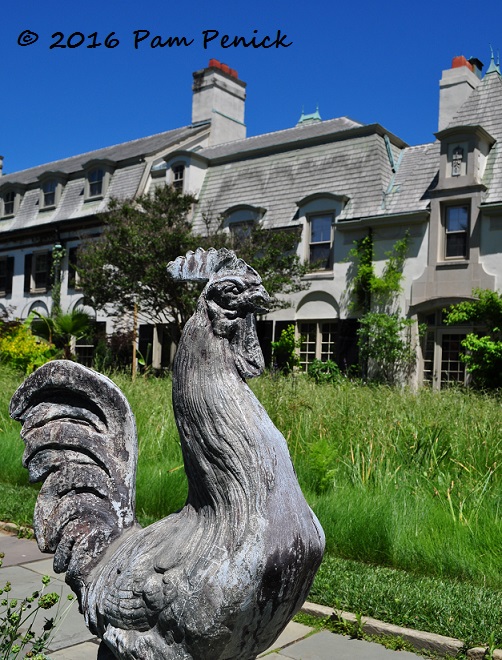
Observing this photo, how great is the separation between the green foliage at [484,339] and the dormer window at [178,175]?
11.6m

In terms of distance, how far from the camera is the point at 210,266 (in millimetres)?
2668

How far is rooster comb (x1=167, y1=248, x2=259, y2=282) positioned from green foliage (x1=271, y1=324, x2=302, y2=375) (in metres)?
17.7

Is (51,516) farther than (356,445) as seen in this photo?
No

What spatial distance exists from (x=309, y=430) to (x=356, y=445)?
84cm

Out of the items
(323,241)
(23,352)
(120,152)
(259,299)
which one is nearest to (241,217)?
(323,241)

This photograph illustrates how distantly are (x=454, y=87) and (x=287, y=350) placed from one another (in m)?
9.79

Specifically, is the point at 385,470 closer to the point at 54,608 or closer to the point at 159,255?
the point at 54,608

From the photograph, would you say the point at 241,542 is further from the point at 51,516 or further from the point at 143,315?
the point at 143,315

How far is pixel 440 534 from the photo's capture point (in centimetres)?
564

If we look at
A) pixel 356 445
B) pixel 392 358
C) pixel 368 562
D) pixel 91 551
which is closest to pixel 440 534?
pixel 368 562

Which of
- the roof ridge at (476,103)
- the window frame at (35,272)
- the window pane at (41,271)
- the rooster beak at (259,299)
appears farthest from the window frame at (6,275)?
the rooster beak at (259,299)

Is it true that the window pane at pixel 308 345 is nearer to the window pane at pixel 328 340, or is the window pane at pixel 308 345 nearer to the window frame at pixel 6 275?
the window pane at pixel 328 340

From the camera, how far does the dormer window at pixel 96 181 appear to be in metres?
27.2

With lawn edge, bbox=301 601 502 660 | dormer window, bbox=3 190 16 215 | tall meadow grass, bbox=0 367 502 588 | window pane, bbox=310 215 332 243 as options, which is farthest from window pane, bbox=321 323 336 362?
dormer window, bbox=3 190 16 215
